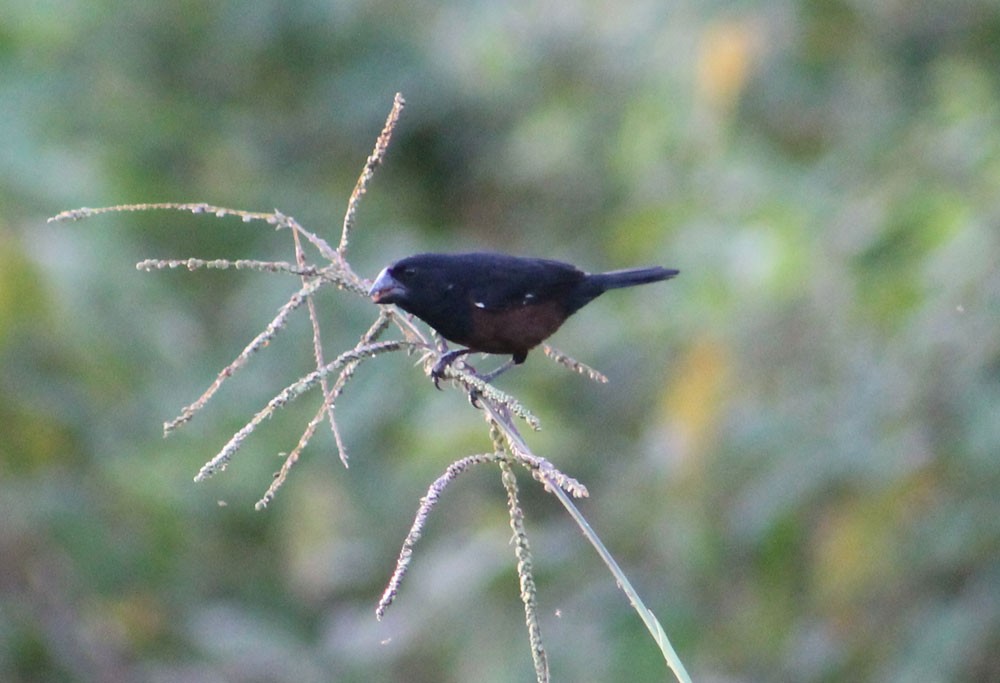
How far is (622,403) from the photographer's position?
6.23 metres

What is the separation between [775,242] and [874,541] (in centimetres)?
117

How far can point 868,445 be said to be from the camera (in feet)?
12.9

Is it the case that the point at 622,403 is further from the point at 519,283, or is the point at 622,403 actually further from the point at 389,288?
the point at 389,288

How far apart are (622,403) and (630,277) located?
223 centimetres

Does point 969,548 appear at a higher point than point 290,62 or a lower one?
lower

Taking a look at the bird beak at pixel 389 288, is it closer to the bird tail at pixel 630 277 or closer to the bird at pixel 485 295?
the bird at pixel 485 295

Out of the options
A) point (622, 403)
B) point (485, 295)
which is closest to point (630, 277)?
point (485, 295)

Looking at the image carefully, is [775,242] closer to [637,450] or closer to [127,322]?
[637,450]

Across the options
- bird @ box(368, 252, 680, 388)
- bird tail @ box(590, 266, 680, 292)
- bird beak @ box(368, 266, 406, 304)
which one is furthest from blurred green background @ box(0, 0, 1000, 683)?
bird beak @ box(368, 266, 406, 304)

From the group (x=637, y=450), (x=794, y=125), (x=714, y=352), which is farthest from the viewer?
(x=794, y=125)

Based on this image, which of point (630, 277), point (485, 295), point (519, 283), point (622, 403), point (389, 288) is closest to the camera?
point (389, 288)

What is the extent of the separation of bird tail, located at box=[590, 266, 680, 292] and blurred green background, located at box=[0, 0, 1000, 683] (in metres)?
0.47

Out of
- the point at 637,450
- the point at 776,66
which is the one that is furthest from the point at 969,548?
the point at 776,66

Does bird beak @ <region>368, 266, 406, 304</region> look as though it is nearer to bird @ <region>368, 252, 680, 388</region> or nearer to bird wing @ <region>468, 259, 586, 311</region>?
bird @ <region>368, 252, 680, 388</region>
